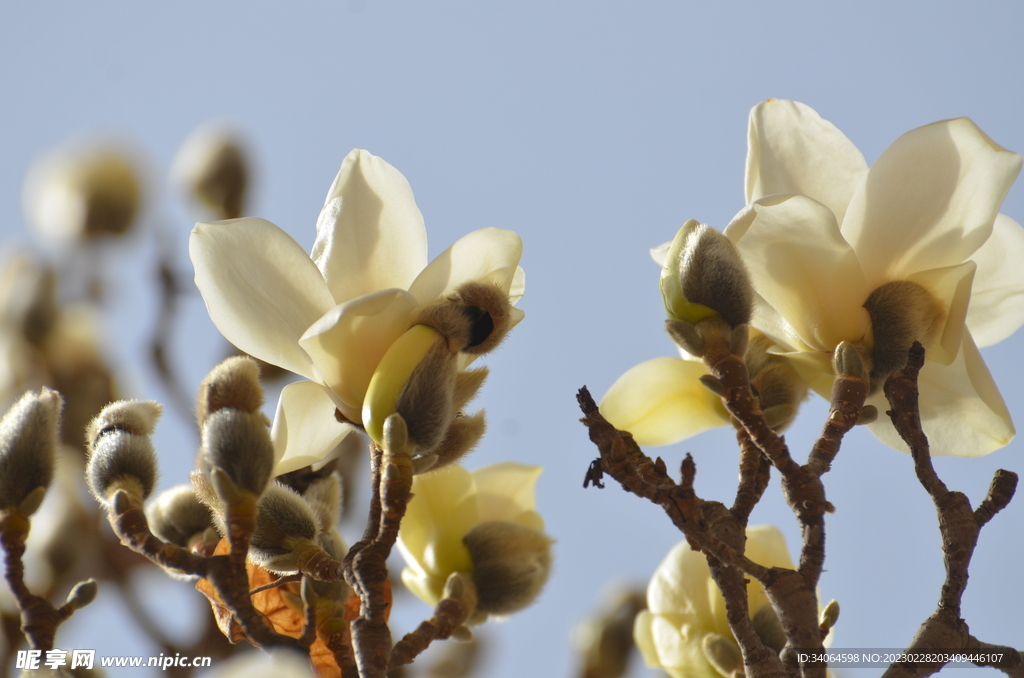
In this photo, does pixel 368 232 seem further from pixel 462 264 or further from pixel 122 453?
pixel 122 453

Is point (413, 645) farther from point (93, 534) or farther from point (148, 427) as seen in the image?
point (93, 534)

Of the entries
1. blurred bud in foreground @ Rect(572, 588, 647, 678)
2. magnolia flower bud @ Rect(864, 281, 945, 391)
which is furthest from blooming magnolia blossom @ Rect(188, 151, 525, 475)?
blurred bud in foreground @ Rect(572, 588, 647, 678)

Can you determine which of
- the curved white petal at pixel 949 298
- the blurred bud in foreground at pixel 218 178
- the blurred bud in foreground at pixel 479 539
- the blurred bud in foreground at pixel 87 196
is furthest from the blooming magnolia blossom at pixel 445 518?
the blurred bud in foreground at pixel 87 196

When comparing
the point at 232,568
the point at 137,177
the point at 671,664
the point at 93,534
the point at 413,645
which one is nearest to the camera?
the point at 232,568

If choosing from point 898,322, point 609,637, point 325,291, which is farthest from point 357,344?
point 609,637

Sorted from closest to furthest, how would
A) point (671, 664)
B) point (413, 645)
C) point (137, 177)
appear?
point (413, 645)
point (671, 664)
point (137, 177)

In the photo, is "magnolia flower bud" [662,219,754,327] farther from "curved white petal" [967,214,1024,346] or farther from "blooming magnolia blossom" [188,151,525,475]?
"curved white petal" [967,214,1024,346]

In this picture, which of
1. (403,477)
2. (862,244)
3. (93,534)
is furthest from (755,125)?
(93,534)

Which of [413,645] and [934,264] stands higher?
[934,264]
